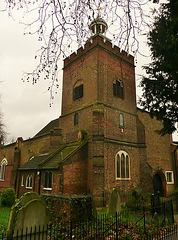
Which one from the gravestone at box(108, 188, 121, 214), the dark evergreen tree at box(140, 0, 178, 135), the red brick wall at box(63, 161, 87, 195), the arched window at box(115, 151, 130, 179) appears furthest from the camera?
the arched window at box(115, 151, 130, 179)

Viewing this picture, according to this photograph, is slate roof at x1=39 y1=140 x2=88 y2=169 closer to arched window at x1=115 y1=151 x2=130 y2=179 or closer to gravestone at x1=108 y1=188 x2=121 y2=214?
arched window at x1=115 y1=151 x2=130 y2=179

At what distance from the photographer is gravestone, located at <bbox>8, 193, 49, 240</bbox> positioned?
18.2 feet

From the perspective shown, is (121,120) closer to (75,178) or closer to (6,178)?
(75,178)

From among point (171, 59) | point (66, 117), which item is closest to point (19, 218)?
point (171, 59)

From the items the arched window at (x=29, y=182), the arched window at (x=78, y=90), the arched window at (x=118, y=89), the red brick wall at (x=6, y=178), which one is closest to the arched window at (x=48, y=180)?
the arched window at (x=29, y=182)

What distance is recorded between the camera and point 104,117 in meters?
16.2

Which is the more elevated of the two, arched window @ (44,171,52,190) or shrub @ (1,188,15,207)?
arched window @ (44,171,52,190)

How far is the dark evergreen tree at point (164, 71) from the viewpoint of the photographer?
8375 millimetres

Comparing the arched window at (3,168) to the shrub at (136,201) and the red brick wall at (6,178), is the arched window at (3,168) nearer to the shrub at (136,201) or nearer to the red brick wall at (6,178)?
the red brick wall at (6,178)

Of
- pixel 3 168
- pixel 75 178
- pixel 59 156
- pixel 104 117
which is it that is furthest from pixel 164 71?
pixel 3 168

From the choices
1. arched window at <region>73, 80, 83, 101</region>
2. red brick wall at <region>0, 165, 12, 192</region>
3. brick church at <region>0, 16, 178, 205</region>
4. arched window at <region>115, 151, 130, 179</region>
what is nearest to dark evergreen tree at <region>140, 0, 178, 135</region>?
brick church at <region>0, 16, 178, 205</region>

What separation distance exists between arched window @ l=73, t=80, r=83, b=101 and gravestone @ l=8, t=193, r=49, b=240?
1344 centimetres

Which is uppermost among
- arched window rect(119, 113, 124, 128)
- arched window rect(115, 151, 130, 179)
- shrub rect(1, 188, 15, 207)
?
arched window rect(119, 113, 124, 128)

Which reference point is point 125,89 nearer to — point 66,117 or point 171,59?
point 66,117
